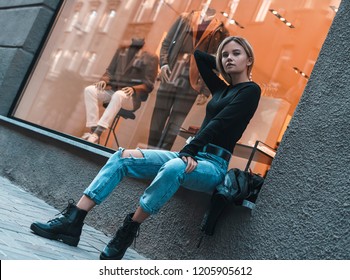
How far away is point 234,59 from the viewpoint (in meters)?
3.72

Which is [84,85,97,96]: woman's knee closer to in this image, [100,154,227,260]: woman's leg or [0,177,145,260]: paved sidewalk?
[0,177,145,260]: paved sidewalk

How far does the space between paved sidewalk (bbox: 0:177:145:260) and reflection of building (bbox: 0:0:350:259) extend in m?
0.46

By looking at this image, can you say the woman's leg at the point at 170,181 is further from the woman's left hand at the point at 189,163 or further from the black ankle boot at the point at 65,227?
the black ankle boot at the point at 65,227

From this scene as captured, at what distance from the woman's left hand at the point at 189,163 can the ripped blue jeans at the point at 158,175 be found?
2 cm

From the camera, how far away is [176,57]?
5668 mm

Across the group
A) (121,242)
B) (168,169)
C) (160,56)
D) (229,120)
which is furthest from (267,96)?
(121,242)

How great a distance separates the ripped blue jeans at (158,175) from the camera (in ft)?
10.6

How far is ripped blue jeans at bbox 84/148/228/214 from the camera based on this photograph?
3.22 meters

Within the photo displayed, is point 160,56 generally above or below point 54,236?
above

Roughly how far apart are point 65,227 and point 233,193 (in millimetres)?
1135

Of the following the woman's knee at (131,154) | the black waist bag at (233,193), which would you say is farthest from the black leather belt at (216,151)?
the woman's knee at (131,154)

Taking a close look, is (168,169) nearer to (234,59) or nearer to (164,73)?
(234,59)

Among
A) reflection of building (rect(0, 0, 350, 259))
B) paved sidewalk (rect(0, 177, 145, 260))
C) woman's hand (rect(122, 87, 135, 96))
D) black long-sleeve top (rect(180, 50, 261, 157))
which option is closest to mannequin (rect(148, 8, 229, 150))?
reflection of building (rect(0, 0, 350, 259))
